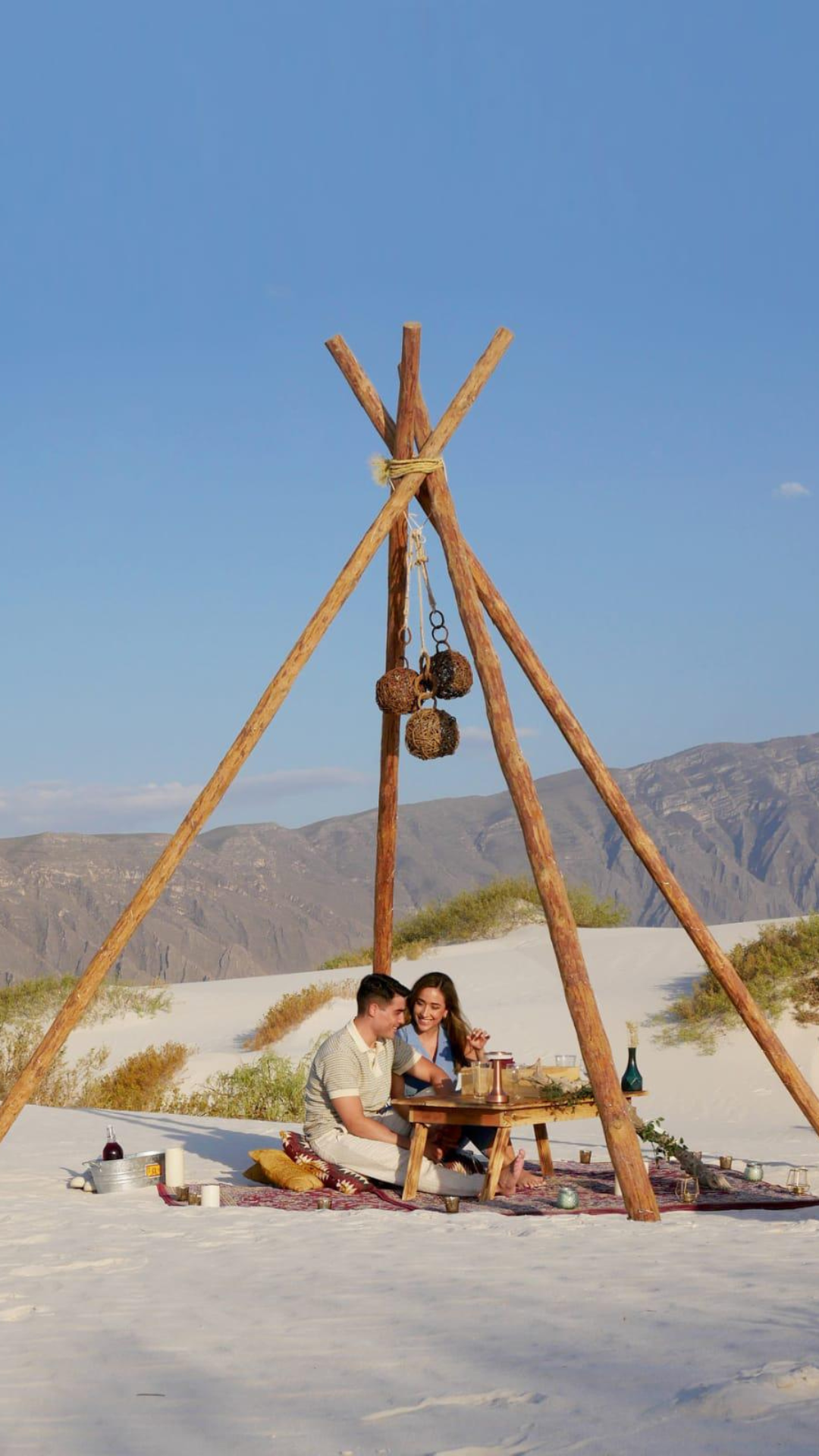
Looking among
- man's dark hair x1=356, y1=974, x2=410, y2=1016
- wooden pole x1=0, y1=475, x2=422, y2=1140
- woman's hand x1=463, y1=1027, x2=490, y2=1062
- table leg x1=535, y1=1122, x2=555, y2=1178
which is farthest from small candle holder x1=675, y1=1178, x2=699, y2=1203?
wooden pole x1=0, y1=475, x2=422, y2=1140

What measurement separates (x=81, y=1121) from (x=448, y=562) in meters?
4.92

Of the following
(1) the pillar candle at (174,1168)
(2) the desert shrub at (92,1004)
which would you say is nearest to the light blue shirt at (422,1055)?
(1) the pillar candle at (174,1168)

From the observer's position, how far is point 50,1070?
11.3m

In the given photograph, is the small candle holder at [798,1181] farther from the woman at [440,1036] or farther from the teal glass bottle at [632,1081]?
the woman at [440,1036]

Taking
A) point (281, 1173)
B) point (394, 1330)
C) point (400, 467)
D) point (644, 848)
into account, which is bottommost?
point (394, 1330)

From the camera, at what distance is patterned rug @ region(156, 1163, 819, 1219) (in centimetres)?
618

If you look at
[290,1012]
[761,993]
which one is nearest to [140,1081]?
[290,1012]

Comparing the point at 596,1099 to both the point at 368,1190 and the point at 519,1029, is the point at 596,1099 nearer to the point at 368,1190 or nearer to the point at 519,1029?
the point at 368,1190

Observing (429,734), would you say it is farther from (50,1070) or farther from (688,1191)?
(50,1070)

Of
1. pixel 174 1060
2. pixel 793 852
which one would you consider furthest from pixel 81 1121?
pixel 793 852

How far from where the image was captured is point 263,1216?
6059 millimetres

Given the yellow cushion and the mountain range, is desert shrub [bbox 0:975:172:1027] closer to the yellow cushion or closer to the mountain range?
the yellow cushion

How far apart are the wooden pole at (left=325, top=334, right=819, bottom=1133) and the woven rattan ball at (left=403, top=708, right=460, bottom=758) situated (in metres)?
0.52

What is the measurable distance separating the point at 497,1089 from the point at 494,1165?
0.43 metres
